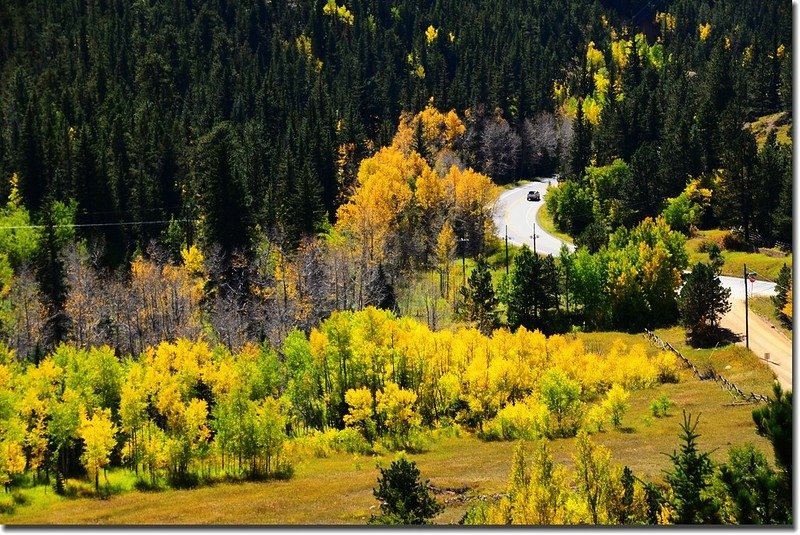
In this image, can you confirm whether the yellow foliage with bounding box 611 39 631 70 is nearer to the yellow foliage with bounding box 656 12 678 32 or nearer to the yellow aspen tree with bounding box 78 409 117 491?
the yellow foliage with bounding box 656 12 678 32

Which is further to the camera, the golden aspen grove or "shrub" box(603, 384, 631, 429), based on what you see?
"shrub" box(603, 384, 631, 429)

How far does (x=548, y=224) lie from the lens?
357ft

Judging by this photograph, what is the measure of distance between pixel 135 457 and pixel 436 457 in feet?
56.4

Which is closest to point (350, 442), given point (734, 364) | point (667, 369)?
point (667, 369)

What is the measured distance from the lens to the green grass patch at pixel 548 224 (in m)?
104


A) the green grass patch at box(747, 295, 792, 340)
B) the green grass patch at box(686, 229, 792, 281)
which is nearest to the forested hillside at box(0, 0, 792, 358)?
the green grass patch at box(686, 229, 792, 281)

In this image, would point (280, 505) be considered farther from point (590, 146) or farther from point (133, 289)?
point (590, 146)

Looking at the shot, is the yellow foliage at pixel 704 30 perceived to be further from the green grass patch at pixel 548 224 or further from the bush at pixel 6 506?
the bush at pixel 6 506

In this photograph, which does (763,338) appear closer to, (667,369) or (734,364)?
(734,364)

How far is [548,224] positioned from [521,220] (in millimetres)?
3598

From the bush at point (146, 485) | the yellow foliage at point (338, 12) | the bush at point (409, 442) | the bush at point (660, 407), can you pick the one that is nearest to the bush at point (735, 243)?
the bush at point (660, 407)

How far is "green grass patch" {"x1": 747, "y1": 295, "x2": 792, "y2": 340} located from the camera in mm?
45531

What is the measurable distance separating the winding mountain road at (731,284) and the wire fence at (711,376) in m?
1.98

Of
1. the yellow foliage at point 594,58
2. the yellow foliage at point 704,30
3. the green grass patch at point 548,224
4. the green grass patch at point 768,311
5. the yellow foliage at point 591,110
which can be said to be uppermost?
the yellow foliage at point 704,30
